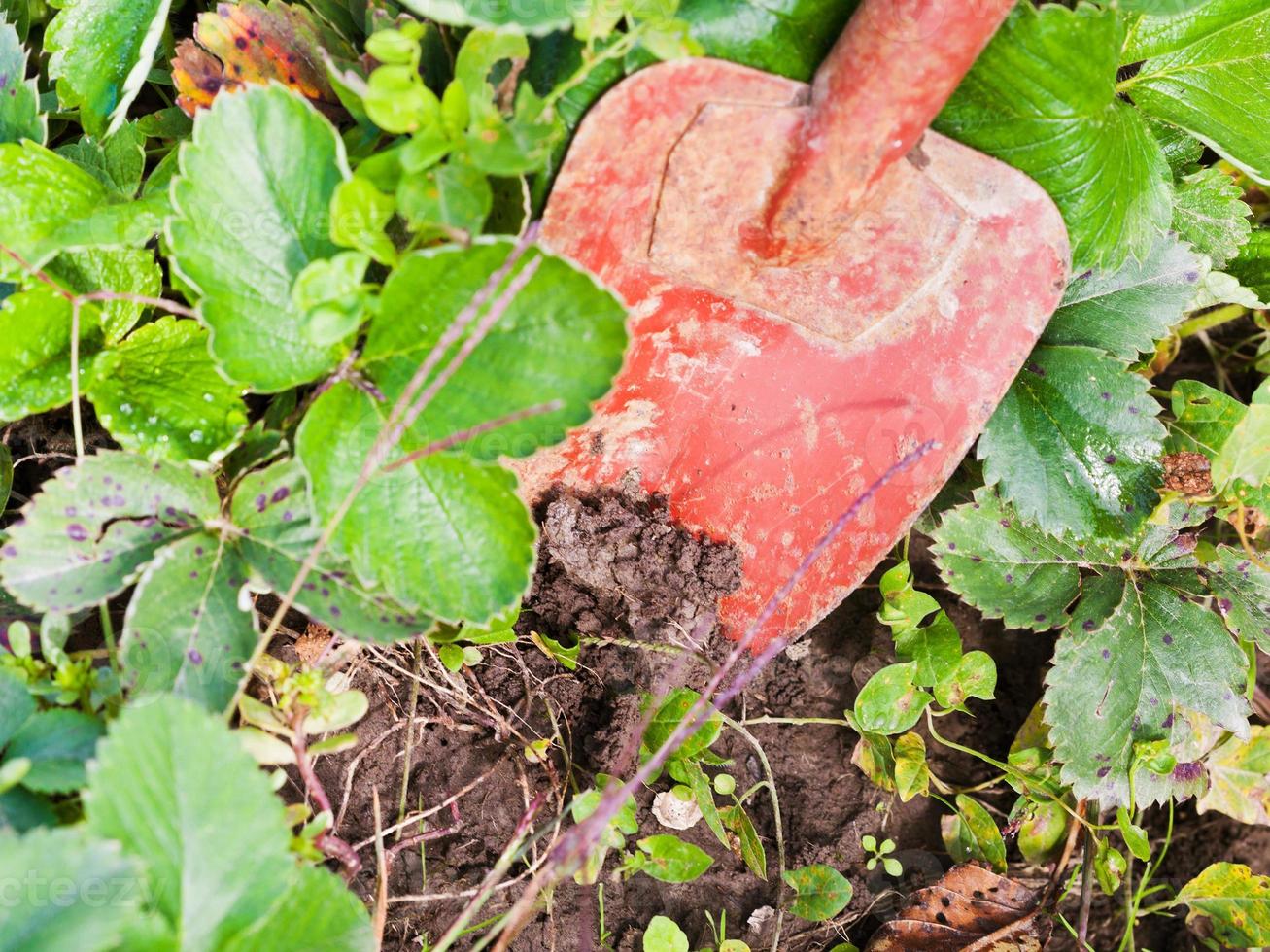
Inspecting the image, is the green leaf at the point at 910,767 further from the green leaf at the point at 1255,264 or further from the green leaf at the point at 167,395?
the green leaf at the point at 167,395

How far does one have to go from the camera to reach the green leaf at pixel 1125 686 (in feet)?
4.88

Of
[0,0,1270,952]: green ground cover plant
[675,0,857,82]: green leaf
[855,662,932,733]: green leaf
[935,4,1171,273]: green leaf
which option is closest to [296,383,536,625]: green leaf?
[0,0,1270,952]: green ground cover plant

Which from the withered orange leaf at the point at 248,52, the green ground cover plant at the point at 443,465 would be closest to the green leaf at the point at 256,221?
the green ground cover plant at the point at 443,465

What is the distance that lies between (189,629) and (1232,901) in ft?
5.40

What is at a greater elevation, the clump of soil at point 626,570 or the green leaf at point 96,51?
the green leaf at point 96,51

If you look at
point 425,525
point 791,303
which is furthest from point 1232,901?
point 425,525

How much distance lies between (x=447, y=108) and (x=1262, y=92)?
3.92ft

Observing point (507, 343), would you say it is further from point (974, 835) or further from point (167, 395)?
point (974, 835)

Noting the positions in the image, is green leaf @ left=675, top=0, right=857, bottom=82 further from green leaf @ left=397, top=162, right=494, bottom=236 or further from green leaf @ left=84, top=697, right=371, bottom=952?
green leaf @ left=84, top=697, right=371, bottom=952

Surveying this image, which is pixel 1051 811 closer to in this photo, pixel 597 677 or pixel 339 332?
pixel 597 677

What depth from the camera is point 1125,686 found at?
1499mm

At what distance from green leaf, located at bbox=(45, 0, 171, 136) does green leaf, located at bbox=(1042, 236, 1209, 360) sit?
4.65ft

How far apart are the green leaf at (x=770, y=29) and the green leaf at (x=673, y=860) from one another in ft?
3.38

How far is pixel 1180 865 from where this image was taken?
1.69 metres
